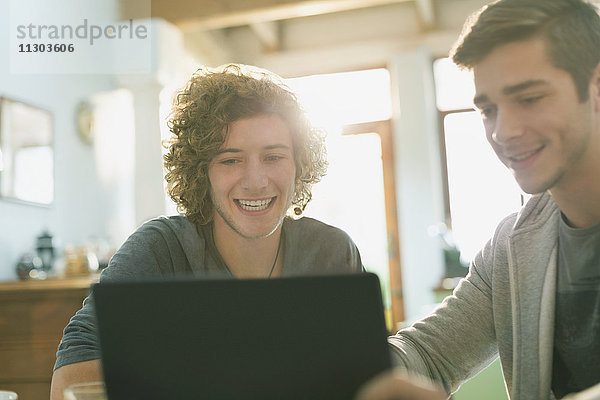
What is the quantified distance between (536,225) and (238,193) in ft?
2.14

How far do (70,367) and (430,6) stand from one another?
539cm

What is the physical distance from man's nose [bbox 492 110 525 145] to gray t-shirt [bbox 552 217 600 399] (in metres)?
0.23

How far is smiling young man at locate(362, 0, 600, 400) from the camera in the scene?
0.99 metres

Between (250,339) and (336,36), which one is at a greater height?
(336,36)

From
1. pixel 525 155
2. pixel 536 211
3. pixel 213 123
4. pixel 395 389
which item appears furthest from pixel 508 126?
pixel 213 123

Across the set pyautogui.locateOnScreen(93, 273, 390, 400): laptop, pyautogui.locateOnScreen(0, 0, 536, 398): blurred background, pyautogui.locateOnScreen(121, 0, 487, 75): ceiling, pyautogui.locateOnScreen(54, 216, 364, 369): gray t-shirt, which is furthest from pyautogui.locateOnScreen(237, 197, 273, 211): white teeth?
pyautogui.locateOnScreen(121, 0, 487, 75): ceiling

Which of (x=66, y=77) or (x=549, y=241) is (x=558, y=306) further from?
(x=66, y=77)

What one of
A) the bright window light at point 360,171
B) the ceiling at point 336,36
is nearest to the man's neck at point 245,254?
the ceiling at point 336,36

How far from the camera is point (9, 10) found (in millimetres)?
3842

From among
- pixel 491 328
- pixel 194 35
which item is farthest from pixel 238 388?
pixel 194 35

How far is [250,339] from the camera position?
63cm

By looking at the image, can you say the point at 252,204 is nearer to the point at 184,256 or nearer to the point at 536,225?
the point at 184,256

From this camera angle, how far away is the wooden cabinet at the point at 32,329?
279cm

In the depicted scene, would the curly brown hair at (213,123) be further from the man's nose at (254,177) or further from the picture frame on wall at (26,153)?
the picture frame on wall at (26,153)
